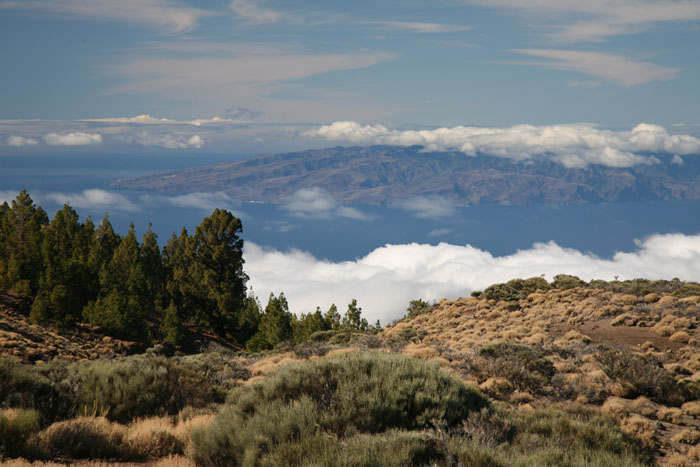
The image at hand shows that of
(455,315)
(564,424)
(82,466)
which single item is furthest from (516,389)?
(455,315)

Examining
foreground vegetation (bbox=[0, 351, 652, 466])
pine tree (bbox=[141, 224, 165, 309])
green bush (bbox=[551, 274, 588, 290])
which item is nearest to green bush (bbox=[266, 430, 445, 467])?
foreground vegetation (bbox=[0, 351, 652, 466])

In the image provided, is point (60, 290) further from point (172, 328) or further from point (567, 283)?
point (567, 283)

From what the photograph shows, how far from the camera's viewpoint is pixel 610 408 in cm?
1062

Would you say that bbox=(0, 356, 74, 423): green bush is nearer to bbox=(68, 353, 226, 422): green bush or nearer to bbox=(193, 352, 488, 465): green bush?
bbox=(68, 353, 226, 422): green bush

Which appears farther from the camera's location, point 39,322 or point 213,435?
point 39,322

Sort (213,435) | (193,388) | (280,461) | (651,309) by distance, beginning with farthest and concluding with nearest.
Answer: (651,309), (193,388), (213,435), (280,461)

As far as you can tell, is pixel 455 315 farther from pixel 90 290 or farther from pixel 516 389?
pixel 90 290

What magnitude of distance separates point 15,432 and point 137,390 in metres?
3.12

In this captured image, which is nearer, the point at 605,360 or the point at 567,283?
the point at 605,360

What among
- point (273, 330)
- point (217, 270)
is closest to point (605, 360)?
point (273, 330)

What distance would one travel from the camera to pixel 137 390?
30.9 feet

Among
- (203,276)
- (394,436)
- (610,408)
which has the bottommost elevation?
(610,408)

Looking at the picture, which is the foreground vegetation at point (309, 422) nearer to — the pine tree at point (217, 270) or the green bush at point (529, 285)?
the green bush at point (529, 285)

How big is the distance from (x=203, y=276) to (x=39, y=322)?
1641 cm
